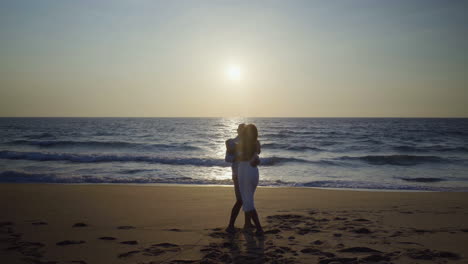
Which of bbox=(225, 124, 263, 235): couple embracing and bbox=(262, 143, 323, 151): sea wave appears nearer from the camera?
bbox=(225, 124, 263, 235): couple embracing

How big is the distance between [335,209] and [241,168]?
322cm

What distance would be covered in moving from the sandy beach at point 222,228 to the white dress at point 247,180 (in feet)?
1.95

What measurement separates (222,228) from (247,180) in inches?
48.4

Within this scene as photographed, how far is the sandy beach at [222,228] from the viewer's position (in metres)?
4.27

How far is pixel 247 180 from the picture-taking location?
5004 mm

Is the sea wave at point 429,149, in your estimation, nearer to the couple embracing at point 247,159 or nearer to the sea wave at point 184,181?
the sea wave at point 184,181

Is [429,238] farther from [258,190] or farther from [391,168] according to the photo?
[391,168]

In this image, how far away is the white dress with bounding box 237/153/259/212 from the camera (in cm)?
499

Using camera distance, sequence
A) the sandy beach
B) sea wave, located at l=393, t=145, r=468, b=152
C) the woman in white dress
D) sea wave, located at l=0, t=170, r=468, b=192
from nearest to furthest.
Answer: the sandy beach → the woman in white dress → sea wave, located at l=0, t=170, r=468, b=192 → sea wave, located at l=393, t=145, r=468, b=152

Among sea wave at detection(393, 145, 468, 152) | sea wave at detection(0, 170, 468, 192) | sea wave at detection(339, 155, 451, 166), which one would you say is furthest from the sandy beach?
sea wave at detection(393, 145, 468, 152)

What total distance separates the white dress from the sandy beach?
1.95 ft

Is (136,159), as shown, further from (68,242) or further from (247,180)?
(247,180)

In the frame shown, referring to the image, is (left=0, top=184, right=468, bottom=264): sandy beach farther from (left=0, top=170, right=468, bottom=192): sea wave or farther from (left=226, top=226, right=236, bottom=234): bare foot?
(left=0, top=170, right=468, bottom=192): sea wave

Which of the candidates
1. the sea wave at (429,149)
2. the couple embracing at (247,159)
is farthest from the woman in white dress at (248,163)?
the sea wave at (429,149)
